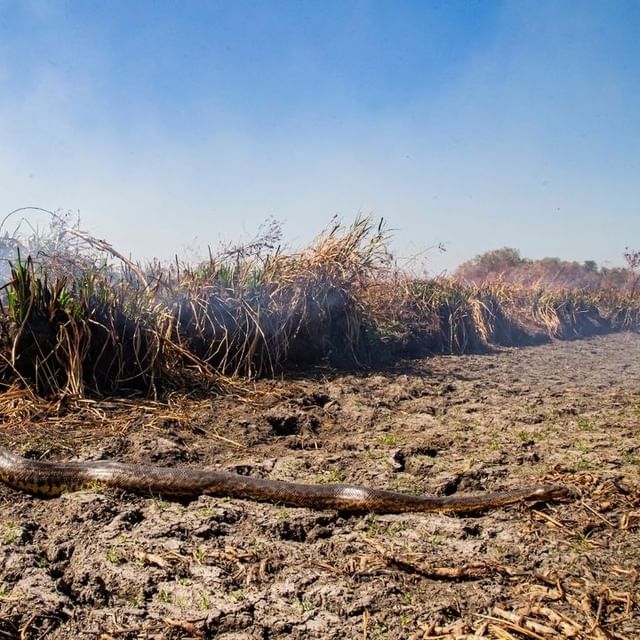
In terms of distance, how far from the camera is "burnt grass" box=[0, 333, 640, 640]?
2.71 metres

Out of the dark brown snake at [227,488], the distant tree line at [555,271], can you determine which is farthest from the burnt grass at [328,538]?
the distant tree line at [555,271]

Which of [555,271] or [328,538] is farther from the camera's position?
[555,271]

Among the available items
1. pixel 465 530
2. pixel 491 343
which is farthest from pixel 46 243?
pixel 491 343

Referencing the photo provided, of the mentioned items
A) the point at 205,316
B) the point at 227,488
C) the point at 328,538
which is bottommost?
the point at 328,538

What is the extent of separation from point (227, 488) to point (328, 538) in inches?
38.3

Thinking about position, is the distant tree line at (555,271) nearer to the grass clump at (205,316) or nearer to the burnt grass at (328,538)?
the grass clump at (205,316)

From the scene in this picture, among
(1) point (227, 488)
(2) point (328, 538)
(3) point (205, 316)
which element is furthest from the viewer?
(3) point (205, 316)

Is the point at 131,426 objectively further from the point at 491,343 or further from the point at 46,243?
the point at 491,343

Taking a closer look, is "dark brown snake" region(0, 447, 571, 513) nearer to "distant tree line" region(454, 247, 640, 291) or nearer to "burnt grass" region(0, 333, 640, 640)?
"burnt grass" region(0, 333, 640, 640)

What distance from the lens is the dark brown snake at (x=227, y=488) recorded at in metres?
4.11

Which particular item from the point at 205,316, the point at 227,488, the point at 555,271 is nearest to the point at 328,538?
the point at 227,488

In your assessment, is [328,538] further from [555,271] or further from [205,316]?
[555,271]

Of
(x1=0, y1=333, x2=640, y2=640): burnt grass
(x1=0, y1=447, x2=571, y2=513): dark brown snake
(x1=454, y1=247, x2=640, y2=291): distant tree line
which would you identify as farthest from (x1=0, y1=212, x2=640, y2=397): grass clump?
(x1=454, y1=247, x2=640, y2=291): distant tree line

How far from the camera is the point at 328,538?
3.68m
